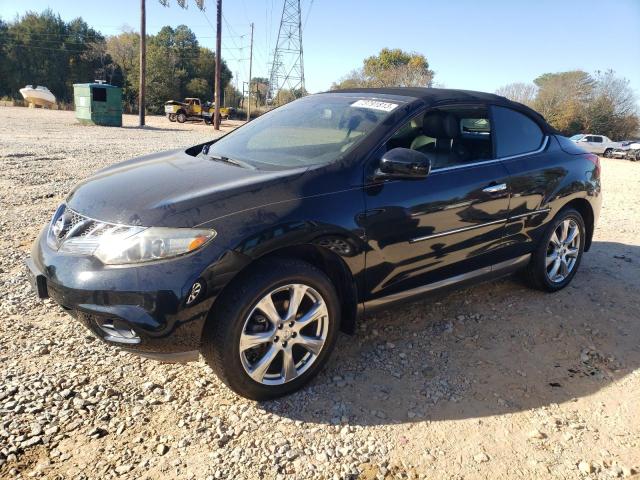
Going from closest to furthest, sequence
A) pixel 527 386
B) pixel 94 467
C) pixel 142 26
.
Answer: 1. pixel 94 467
2. pixel 527 386
3. pixel 142 26

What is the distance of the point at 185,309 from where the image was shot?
7.71 feet

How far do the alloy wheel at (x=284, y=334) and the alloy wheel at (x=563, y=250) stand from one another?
2450 mm

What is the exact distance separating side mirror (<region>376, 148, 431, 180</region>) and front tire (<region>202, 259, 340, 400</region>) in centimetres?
72

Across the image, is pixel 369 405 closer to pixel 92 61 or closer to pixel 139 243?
pixel 139 243

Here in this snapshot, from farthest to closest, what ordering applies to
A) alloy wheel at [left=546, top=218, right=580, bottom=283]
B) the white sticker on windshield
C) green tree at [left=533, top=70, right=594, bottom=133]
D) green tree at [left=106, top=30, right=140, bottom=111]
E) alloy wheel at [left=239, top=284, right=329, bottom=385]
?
green tree at [left=106, top=30, right=140, bottom=111], green tree at [left=533, top=70, right=594, bottom=133], alloy wheel at [left=546, top=218, right=580, bottom=283], the white sticker on windshield, alloy wheel at [left=239, top=284, right=329, bottom=385]

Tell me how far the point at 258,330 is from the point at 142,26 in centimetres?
2827

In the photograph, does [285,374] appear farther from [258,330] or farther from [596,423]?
[596,423]

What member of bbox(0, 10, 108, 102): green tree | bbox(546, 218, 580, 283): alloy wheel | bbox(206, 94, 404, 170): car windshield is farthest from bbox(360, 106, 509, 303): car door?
bbox(0, 10, 108, 102): green tree

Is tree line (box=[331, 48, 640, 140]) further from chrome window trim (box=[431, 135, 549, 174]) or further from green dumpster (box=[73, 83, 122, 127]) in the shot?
chrome window trim (box=[431, 135, 549, 174])

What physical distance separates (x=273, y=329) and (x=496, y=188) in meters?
1.96

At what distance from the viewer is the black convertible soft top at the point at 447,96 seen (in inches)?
138

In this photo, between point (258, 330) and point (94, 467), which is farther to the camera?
point (258, 330)

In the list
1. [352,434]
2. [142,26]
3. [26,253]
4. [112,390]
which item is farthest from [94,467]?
[142,26]

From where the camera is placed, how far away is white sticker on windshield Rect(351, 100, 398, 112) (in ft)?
10.9
